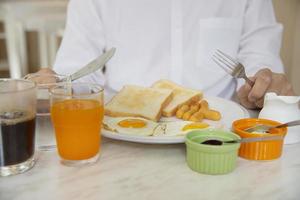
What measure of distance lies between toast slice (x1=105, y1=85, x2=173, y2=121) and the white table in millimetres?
141

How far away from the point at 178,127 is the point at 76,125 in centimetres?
23

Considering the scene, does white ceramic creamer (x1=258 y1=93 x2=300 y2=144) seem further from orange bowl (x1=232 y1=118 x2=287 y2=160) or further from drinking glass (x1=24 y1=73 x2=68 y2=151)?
drinking glass (x1=24 y1=73 x2=68 y2=151)

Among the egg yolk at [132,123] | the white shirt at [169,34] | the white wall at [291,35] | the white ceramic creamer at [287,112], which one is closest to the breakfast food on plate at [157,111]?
the egg yolk at [132,123]

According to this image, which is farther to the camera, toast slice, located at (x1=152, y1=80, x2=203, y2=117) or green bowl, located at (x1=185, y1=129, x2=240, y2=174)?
toast slice, located at (x1=152, y1=80, x2=203, y2=117)

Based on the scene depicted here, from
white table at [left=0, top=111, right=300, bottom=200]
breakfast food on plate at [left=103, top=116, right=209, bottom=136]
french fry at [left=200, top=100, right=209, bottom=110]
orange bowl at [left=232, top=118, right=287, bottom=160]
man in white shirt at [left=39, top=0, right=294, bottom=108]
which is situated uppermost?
man in white shirt at [left=39, top=0, right=294, bottom=108]

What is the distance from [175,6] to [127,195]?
91 centimetres

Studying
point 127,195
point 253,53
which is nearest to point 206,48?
point 253,53

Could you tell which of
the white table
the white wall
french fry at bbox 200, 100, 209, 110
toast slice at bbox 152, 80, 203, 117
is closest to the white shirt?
toast slice at bbox 152, 80, 203, 117

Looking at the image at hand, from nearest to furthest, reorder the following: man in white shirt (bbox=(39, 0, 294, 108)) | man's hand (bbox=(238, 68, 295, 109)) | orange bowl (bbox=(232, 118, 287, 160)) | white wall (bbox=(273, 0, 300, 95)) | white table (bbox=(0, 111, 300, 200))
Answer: white table (bbox=(0, 111, 300, 200)) < orange bowl (bbox=(232, 118, 287, 160)) < man's hand (bbox=(238, 68, 295, 109)) < man in white shirt (bbox=(39, 0, 294, 108)) < white wall (bbox=(273, 0, 300, 95))

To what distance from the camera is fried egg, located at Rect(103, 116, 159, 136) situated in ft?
2.70

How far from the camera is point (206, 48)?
1.43 meters

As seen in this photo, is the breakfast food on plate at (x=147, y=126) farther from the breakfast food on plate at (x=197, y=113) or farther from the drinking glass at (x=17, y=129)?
the drinking glass at (x=17, y=129)

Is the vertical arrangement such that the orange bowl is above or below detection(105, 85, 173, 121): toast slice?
below

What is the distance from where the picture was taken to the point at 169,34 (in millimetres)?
1410
